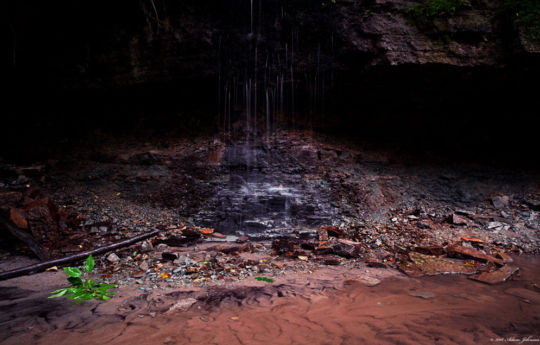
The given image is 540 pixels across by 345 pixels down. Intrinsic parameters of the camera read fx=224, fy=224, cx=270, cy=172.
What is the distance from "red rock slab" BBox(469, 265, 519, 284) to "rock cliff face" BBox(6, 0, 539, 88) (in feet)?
18.4

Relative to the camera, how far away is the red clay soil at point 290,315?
6.46ft

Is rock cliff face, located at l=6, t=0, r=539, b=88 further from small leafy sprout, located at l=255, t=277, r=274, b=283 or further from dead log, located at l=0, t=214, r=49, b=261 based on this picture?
small leafy sprout, located at l=255, t=277, r=274, b=283

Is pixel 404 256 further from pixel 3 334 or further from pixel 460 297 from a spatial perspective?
pixel 3 334

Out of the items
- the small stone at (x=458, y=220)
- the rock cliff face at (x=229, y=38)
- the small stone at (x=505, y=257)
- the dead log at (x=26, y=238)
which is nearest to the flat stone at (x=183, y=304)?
the dead log at (x=26, y=238)

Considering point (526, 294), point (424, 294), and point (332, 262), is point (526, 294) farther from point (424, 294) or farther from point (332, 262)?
point (332, 262)

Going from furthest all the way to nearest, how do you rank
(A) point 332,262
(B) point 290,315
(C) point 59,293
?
1. (A) point 332,262
2. (C) point 59,293
3. (B) point 290,315

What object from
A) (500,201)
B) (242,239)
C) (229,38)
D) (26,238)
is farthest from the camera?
(229,38)

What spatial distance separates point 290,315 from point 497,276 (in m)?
3.38

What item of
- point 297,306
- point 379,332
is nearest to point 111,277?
point 297,306

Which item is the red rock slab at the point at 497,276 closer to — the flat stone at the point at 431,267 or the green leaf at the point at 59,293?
the flat stone at the point at 431,267

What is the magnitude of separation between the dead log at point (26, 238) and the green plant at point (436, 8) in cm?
1046

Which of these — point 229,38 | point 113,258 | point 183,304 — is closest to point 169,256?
point 113,258

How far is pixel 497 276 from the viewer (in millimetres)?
3400

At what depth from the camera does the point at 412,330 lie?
2076 millimetres
